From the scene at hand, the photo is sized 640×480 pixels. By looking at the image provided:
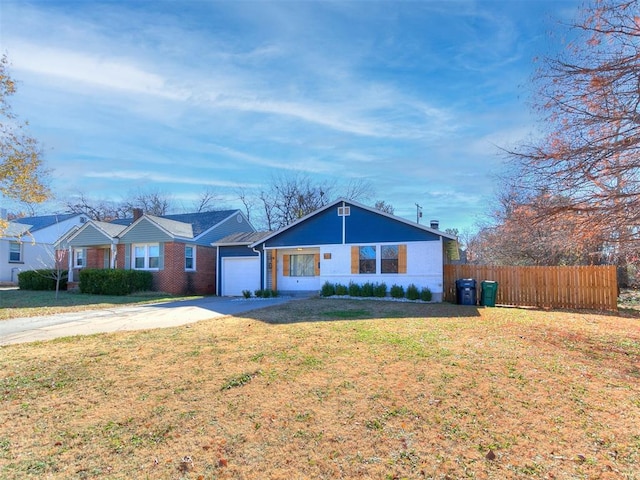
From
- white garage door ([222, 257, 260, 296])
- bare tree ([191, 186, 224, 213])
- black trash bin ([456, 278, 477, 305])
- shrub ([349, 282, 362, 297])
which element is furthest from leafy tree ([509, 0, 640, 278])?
bare tree ([191, 186, 224, 213])

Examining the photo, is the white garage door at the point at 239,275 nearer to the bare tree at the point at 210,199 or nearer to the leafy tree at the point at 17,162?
the leafy tree at the point at 17,162

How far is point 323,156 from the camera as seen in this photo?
82.6 ft

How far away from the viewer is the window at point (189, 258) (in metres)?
21.0

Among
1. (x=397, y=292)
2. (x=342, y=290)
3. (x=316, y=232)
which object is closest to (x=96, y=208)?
(x=316, y=232)

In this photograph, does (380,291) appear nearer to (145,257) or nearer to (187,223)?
(145,257)

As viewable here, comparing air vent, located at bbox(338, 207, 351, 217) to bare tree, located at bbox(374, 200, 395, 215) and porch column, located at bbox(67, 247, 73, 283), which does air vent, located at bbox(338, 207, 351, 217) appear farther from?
bare tree, located at bbox(374, 200, 395, 215)

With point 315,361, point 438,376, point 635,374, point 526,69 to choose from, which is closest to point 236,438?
point 315,361

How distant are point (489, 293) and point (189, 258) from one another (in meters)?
15.4

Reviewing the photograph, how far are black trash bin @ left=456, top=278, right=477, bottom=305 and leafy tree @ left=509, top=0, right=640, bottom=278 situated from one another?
7059mm

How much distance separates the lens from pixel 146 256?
21359 millimetres

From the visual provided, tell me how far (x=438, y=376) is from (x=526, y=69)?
6157mm

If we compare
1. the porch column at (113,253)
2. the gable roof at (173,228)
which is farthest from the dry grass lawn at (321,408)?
the porch column at (113,253)

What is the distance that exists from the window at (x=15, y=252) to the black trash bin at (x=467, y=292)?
29864 millimetres

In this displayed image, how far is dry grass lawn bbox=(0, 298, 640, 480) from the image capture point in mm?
3051
